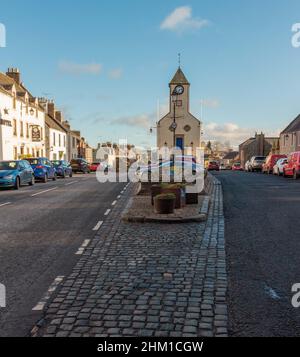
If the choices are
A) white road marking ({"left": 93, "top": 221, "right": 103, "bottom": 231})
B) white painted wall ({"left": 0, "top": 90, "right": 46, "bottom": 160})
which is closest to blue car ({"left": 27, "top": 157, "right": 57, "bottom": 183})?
white painted wall ({"left": 0, "top": 90, "right": 46, "bottom": 160})

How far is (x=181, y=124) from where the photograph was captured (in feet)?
216

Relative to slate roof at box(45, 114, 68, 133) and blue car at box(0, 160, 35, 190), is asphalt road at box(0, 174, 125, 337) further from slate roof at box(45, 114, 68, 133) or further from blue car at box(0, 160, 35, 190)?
slate roof at box(45, 114, 68, 133)

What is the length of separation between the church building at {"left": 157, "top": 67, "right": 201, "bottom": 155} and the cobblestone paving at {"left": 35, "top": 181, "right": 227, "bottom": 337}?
5735cm

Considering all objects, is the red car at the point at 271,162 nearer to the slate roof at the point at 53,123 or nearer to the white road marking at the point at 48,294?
the white road marking at the point at 48,294

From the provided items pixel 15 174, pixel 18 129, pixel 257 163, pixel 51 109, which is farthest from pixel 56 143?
pixel 15 174

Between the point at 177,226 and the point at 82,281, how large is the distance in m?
4.15

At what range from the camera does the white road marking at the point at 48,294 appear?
4445 mm

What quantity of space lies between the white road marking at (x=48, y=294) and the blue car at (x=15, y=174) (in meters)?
16.1

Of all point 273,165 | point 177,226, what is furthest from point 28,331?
point 273,165

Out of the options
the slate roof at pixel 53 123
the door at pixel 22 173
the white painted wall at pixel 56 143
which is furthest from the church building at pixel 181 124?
the door at pixel 22 173

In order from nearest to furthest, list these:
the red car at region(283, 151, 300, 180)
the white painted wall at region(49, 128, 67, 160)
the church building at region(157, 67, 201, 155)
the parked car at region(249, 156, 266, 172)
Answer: the red car at region(283, 151, 300, 180)
the parked car at region(249, 156, 266, 172)
the white painted wall at region(49, 128, 67, 160)
the church building at region(157, 67, 201, 155)

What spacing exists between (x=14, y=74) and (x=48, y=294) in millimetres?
50212

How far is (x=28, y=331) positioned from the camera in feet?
12.6

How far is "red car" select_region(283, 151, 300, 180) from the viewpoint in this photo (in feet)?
81.5
